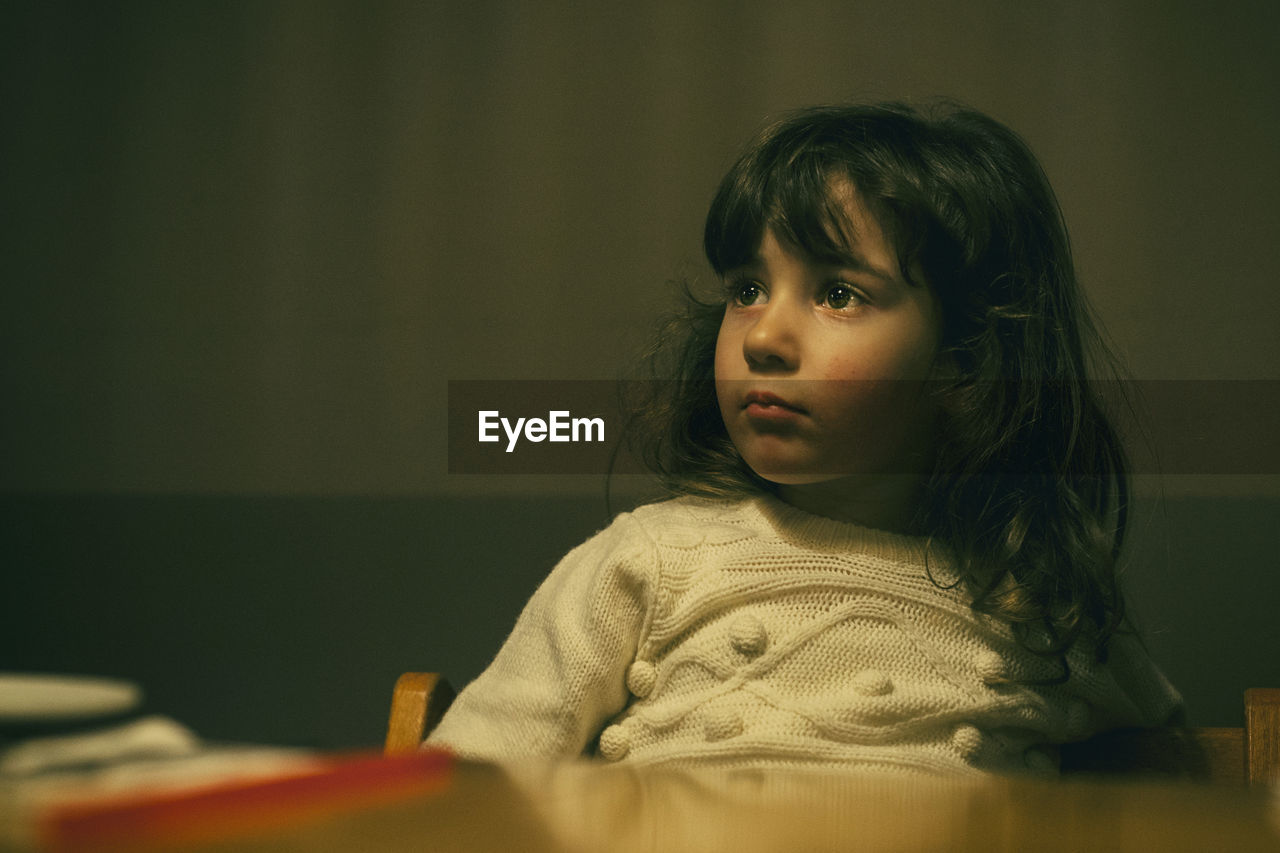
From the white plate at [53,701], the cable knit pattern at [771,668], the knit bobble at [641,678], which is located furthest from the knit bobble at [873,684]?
the white plate at [53,701]

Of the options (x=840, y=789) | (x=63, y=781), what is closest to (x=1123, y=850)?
(x=840, y=789)

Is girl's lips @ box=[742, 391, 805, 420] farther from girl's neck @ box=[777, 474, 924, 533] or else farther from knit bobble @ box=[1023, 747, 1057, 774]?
knit bobble @ box=[1023, 747, 1057, 774]

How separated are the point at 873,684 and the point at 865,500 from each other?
0.12 m

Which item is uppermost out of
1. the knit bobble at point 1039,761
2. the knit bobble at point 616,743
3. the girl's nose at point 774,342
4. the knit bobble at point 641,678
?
the girl's nose at point 774,342

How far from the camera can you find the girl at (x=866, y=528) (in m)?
0.59

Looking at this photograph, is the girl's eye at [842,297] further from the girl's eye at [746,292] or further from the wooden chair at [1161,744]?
the wooden chair at [1161,744]

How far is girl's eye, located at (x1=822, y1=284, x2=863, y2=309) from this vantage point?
0.62 metres

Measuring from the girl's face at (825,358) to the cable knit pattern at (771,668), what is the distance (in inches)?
1.8

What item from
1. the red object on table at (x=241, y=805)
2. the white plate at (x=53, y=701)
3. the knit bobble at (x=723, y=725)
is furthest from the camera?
the knit bobble at (x=723, y=725)

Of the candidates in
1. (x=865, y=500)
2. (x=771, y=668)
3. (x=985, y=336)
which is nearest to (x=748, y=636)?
(x=771, y=668)

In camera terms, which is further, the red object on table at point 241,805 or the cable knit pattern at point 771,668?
the cable knit pattern at point 771,668

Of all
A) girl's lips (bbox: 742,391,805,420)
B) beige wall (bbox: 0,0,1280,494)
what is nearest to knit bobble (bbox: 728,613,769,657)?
girl's lips (bbox: 742,391,805,420)

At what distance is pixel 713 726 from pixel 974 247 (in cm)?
31

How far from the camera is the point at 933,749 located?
1.94ft
